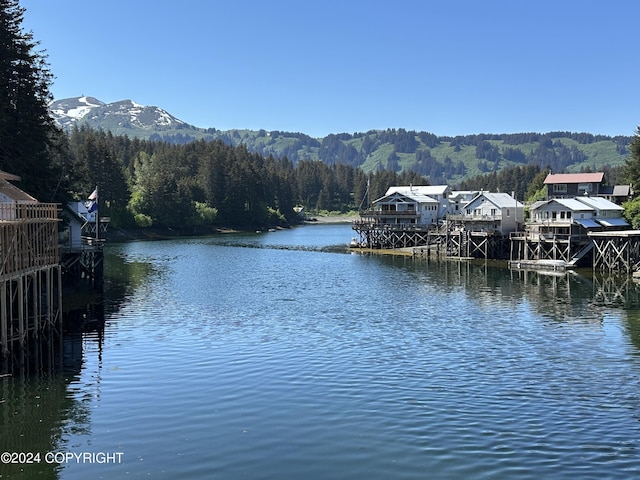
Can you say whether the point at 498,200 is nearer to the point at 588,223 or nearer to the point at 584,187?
the point at 588,223

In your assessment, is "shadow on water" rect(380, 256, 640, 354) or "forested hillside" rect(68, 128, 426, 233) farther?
"forested hillside" rect(68, 128, 426, 233)

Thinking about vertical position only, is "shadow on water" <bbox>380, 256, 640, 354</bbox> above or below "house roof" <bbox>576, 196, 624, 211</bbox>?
below

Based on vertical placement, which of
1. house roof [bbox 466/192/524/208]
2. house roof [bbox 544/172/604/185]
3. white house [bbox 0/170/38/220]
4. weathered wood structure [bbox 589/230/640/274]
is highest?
house roof [bbox 544/172/604/185]

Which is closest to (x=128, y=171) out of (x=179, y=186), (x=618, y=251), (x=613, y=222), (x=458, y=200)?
(x=179, y=186)

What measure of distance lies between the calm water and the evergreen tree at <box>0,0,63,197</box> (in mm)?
10518

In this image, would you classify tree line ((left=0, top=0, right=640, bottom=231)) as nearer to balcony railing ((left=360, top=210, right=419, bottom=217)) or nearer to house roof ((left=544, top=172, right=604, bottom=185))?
house roof ((left=544, top=172, right=604, bottom=185))

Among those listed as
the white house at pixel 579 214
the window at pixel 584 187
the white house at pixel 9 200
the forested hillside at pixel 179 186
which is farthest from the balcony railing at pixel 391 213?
the white house at pixel 9 200

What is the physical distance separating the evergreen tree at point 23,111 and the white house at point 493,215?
57044 millimetres

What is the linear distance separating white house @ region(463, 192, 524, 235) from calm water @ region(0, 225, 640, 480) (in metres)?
39.0

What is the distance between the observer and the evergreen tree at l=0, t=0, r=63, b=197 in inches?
1666

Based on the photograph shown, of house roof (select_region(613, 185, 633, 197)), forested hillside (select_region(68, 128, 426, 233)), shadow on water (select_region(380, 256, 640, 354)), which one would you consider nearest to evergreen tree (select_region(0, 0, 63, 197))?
shadow on water (select_region(380, 256, 640, 354))

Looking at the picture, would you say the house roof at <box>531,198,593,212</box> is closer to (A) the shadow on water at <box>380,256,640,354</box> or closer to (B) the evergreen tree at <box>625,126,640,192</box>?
(A) the shadow on water at <box>380,256,640,354</box>

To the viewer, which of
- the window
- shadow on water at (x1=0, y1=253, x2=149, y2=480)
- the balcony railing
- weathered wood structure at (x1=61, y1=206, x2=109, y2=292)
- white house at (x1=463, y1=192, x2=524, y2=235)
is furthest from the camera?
the window

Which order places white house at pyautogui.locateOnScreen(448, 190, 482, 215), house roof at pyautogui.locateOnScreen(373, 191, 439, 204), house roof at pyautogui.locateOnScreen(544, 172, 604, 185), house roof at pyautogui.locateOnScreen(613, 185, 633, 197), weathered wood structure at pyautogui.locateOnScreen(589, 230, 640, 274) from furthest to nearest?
white house at pyautogui.locateOnScreen(448, 190, 482, 215)
house roof at pyautogui.locateOnScreen(544, 172, 604, 185)
house roof at pyautogui.locateOnScreen(373, 191, 439, 204)
house roof at pyautogui.locateOnScreen(613, 185, 633, 197)
weathered wood structure at pyautogui.locateOnScreen(589, 230, 640, 274)
